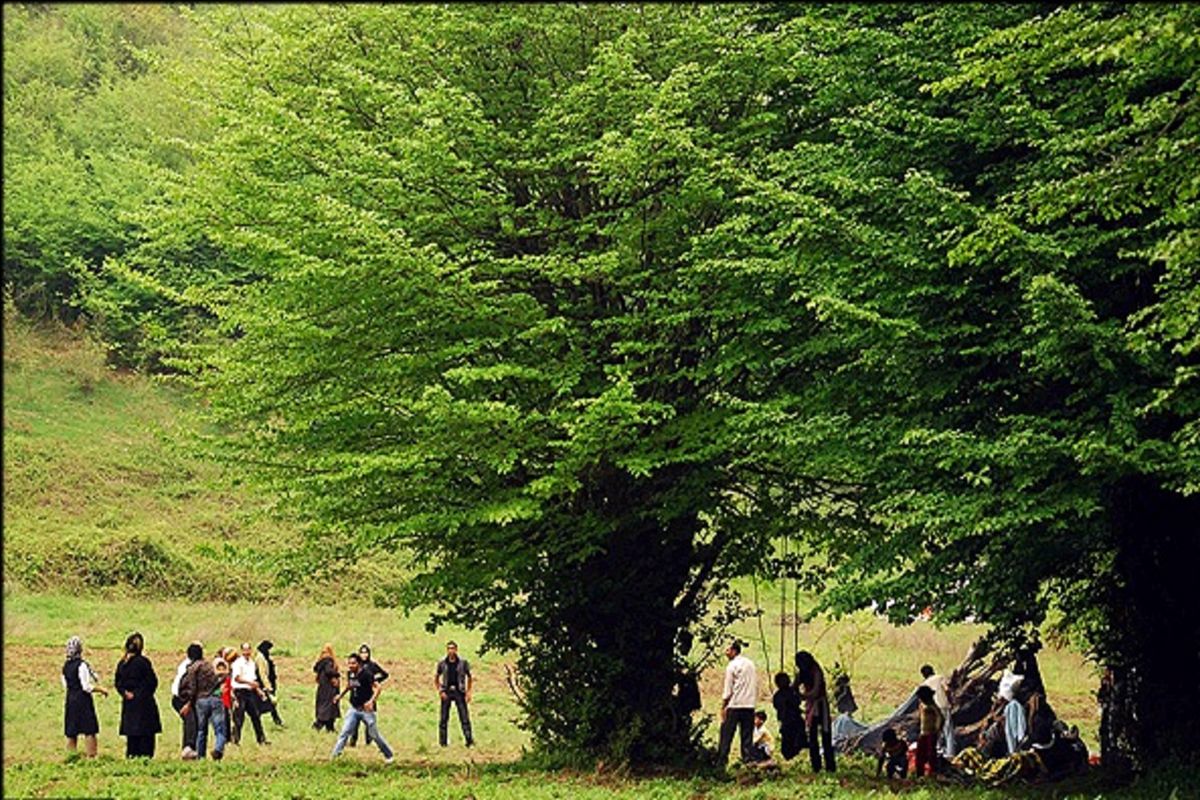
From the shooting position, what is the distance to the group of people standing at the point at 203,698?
709 inches

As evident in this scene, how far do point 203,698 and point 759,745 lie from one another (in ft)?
26.3

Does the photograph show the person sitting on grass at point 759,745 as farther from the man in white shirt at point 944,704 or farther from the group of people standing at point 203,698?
the group of people standing at point 203,698

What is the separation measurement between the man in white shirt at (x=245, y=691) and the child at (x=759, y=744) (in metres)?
8.06

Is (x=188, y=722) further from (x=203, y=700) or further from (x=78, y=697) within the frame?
(x=78, y=697)

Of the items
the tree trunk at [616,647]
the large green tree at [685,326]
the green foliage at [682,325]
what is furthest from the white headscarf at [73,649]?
the tree trunk at [616,647]

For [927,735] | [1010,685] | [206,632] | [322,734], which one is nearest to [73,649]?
[322,734]

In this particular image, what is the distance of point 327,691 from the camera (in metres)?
22.2

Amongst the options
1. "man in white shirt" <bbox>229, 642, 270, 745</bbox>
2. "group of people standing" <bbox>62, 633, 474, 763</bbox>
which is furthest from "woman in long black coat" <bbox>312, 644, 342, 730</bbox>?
"man in white shirt" <bbox>229, 642, 270, 745</bbox>

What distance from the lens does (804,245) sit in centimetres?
1488

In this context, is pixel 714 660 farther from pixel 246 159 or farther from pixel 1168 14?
pixel 1168 14

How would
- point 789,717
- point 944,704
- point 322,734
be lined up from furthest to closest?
point 322,734, point 944,704, point 789,717

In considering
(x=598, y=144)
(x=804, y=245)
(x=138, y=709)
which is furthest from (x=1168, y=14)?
(x=138, y=709)

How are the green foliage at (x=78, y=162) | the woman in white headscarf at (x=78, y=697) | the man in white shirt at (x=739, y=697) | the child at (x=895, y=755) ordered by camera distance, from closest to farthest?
the child at (x=895, y=755), the woman in white headscarf at (x=78, y=697), the man in white shirt at (x=739, y=697), the green foliage at (x=78, y=162)

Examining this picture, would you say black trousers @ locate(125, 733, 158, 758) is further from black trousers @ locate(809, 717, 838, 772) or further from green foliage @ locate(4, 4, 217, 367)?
green foliage @ locate(4, 4, 217, 367)
